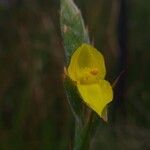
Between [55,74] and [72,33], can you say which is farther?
[55,74]

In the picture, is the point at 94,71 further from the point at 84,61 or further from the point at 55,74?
the point at 55,74

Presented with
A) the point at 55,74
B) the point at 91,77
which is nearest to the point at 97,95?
the point at 91,77

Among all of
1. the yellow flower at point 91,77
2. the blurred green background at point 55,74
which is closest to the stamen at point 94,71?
the yellow flower at point 91,77

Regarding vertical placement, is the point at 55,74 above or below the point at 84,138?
below

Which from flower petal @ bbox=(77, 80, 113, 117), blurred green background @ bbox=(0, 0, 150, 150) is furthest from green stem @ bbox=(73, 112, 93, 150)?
blurred green background @ bbox=(0, 0, 150, 150)

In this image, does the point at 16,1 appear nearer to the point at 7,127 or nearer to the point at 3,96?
the point at 3,96

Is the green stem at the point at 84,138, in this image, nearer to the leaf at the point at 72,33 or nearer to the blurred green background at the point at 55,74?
the leaf at the point at 72,33
